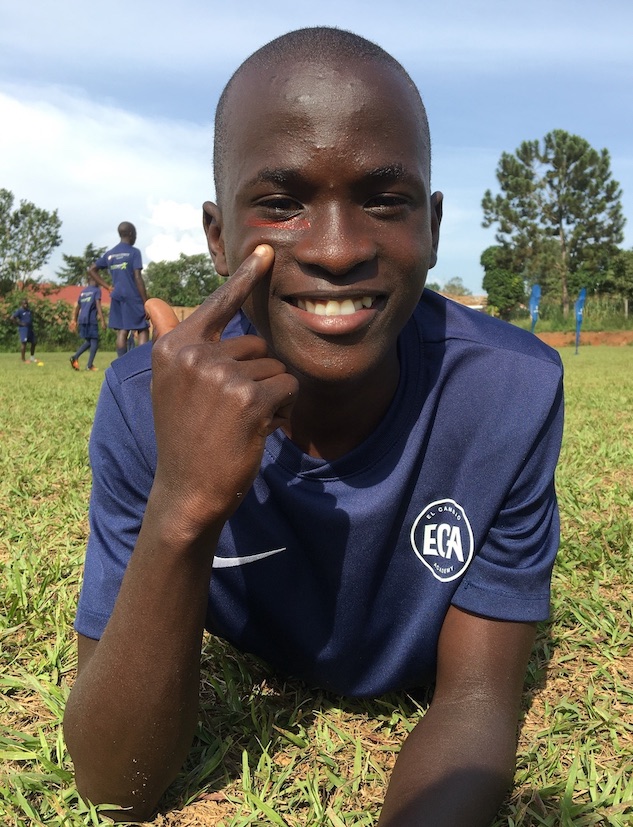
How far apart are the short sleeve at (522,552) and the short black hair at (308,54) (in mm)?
747

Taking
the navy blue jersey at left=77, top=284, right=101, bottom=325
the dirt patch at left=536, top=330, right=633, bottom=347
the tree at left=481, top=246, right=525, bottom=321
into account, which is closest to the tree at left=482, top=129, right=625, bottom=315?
the tree at left=481, top=246, right=525, bottom=321

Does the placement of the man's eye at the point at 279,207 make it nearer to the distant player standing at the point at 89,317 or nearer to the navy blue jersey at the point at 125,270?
the navy blue jersey at the point at 125,270

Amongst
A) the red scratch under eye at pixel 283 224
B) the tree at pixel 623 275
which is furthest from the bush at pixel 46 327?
the tree at pixel 623 275

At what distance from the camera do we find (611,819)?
5.53 feet

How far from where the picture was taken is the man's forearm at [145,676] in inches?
59.3

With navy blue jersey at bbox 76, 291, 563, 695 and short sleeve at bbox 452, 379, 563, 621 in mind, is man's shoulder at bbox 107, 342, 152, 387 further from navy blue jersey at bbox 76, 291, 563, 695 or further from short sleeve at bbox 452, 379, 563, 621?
short sleeve at bbox 452, 379, 563, 621

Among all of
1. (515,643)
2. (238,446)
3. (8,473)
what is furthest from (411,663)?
(8,473)

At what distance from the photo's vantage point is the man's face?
1606 mm

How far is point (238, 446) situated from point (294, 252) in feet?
1.42

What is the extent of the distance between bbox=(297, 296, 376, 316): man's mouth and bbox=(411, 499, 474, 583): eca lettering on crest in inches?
19.6

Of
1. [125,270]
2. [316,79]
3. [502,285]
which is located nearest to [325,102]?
[316,79]

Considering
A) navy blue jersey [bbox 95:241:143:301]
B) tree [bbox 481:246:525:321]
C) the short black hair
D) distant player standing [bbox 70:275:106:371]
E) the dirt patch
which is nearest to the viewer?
the short black hair

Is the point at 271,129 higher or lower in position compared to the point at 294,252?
higher

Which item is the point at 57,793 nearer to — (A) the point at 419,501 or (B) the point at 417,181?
(A) the point at 419,501
